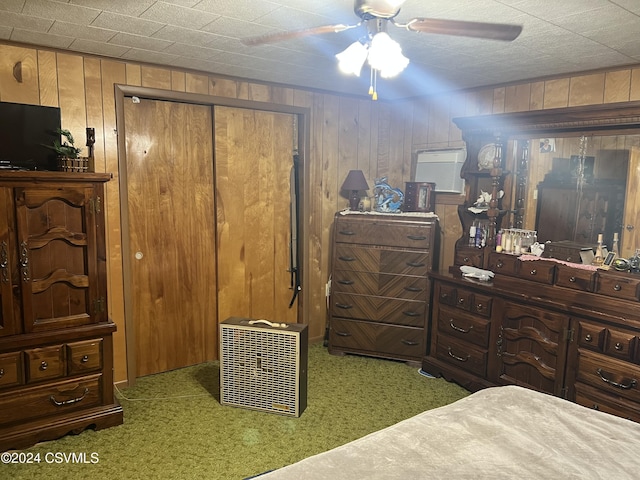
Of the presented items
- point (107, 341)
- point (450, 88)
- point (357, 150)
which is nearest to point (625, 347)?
point (450, 88)

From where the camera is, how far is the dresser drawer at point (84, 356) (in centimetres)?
280

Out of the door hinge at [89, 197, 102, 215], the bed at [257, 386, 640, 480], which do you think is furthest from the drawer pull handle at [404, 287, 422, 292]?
the door hinge at [89, 197, 102, 215]

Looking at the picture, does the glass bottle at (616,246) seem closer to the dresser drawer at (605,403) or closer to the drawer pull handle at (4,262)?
the dresser drawer at (605,403)

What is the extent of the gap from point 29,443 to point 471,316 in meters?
2.84

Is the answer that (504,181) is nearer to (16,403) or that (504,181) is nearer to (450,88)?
(450,88)

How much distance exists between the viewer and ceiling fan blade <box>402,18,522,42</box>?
158 centimetres

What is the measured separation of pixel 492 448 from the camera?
156cm

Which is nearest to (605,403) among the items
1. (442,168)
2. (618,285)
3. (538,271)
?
(618,285)

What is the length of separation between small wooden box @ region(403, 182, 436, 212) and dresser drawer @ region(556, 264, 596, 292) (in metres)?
1.37

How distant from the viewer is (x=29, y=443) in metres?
2.67

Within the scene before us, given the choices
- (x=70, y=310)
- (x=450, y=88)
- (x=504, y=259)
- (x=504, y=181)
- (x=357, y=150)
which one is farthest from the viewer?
(x=357, y=150)

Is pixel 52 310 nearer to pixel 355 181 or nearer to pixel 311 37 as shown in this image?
pixel 311 37

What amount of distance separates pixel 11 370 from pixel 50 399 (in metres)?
0.27

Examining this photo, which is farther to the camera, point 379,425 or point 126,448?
point 379,425
